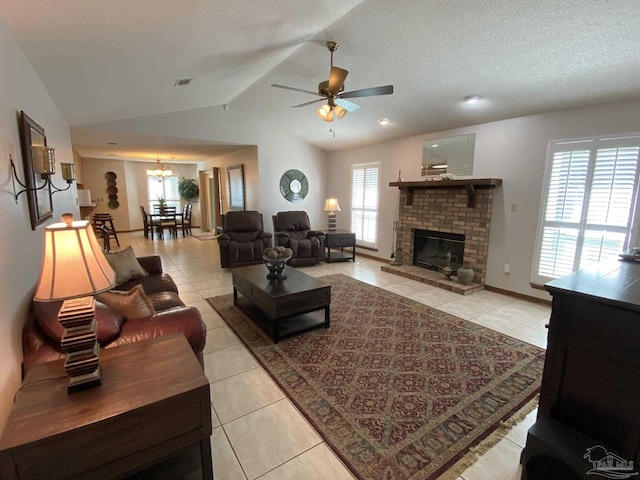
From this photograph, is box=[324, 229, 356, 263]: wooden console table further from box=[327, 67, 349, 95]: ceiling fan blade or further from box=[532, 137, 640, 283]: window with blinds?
box=[327, 67, 349, 95]: ceiling fan blade

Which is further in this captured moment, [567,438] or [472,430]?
[472,430]

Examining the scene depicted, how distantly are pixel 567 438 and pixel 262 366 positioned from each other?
1.97 metres

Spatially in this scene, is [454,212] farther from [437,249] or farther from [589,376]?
[589,376]

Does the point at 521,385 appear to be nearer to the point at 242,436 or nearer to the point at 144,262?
the point at 242,436

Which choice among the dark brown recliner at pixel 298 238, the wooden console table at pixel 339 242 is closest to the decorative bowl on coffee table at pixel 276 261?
the dark brown recliner at pixel 298 238

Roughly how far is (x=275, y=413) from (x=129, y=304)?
3.82 feet

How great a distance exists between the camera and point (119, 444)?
1.17 metres

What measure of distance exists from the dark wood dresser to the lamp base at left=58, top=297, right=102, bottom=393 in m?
2.01

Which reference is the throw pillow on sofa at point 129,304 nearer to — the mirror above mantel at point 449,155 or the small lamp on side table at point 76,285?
the small lamp on side table at point 76,285

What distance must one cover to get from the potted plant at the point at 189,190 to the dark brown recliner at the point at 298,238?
18.5 ft

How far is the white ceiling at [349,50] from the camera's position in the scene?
2020mm

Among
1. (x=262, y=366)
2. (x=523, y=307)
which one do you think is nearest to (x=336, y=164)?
(x=523, y=307)

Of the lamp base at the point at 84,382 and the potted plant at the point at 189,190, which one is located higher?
the potted plant at the point at 189,190

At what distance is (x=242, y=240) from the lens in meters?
5.65
